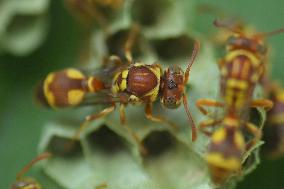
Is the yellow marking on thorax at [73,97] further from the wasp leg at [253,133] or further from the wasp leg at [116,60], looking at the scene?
the wasp leg at [253,133]

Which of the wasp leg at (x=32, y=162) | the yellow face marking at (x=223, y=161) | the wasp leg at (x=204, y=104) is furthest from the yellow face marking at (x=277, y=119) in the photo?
the wasp leg at (x=32, y=162)

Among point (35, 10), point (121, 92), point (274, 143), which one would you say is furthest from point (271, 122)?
point (35, 10)

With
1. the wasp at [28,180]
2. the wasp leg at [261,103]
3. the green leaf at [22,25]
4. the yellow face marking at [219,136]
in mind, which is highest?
the green leaf at [22,25]

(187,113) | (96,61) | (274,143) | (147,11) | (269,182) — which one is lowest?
(269,182)

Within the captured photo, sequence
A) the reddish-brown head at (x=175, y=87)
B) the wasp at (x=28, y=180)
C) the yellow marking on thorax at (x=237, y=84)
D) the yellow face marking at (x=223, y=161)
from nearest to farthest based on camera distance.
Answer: the yellow face marking at (x=223, y=161) < the yellow marking on thorax at (x=237, y=84) < the reddish-brown head at (x=175, y=87) < the wasp at (x=28, y=180)

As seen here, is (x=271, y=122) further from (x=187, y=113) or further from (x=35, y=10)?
(x=35, y=10)

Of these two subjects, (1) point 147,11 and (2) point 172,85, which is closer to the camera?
(2) point 172,85

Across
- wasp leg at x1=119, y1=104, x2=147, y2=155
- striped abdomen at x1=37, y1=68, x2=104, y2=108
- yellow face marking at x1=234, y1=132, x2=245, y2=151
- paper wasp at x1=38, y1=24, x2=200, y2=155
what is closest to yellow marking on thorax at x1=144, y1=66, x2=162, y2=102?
paper wasp at x1=38, y1=24, x2=200, y2=155

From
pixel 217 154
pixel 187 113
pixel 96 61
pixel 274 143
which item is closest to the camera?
pixel 217 154
